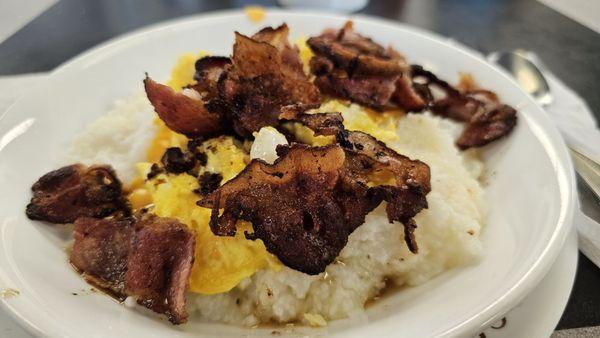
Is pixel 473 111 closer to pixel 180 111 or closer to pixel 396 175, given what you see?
pixel 396 175

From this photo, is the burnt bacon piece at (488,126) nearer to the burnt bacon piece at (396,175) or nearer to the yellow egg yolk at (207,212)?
the burnt bacon piece at (396,175)

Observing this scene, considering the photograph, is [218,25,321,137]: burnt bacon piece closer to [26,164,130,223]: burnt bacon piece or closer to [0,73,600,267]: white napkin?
[26,164,130,223]: burnt bacon piece

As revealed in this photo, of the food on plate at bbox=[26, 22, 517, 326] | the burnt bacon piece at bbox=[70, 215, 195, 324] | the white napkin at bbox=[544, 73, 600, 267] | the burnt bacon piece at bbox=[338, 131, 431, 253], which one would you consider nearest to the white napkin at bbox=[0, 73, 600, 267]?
the white napkin at bbox=[544, 73, 600, 267]

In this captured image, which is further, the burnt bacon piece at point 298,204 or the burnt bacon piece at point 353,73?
the burnt bacon piece at point 353,73

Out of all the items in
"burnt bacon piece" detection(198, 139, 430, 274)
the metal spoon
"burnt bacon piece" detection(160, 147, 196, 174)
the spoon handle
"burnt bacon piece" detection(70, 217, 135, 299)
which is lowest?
the metal spoon

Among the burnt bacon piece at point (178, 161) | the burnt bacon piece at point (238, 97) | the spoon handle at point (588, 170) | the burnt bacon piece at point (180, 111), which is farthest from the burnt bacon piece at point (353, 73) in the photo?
the spoon handle at point (588, 170)

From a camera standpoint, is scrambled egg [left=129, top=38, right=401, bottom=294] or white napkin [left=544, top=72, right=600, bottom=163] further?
white napkin [left=544, top=72, right=600, bottom=163]

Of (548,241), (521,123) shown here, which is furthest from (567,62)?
(548,241)
